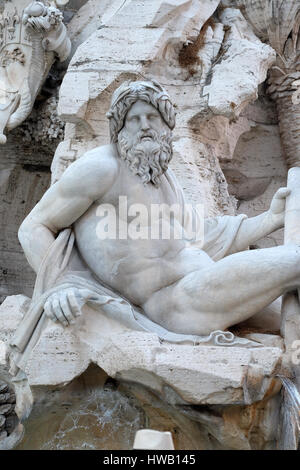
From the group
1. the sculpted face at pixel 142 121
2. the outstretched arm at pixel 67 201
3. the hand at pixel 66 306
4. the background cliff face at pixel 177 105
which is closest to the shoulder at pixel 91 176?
the outstretched arm at pixel 67 201

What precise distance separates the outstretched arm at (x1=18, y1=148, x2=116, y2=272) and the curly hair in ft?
0.70

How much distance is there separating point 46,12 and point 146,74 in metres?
0.90

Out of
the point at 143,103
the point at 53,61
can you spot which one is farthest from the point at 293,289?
the point at 53,61

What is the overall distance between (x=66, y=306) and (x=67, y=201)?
0.63m

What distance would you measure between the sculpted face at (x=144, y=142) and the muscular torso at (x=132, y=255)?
0.06 metres

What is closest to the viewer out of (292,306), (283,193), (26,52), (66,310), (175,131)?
(66,310)

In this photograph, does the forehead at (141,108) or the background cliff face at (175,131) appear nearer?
the background cliff face at (175,131)

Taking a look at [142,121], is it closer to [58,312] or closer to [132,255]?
[132,255]

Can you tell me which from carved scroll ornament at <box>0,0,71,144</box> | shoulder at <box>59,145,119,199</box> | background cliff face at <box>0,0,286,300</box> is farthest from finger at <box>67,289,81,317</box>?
carved scroll ornament at <box>0,0,71,144</box>

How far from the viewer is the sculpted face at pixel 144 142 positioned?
4504mm

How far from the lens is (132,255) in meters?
4.40

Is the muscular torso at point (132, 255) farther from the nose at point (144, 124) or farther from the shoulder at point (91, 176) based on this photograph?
the nose at point (144, 124)

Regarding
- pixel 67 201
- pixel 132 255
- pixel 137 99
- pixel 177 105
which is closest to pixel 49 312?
pixel 132 255

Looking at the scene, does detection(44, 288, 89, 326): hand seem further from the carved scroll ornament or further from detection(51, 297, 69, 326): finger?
the carved scroll ornament
